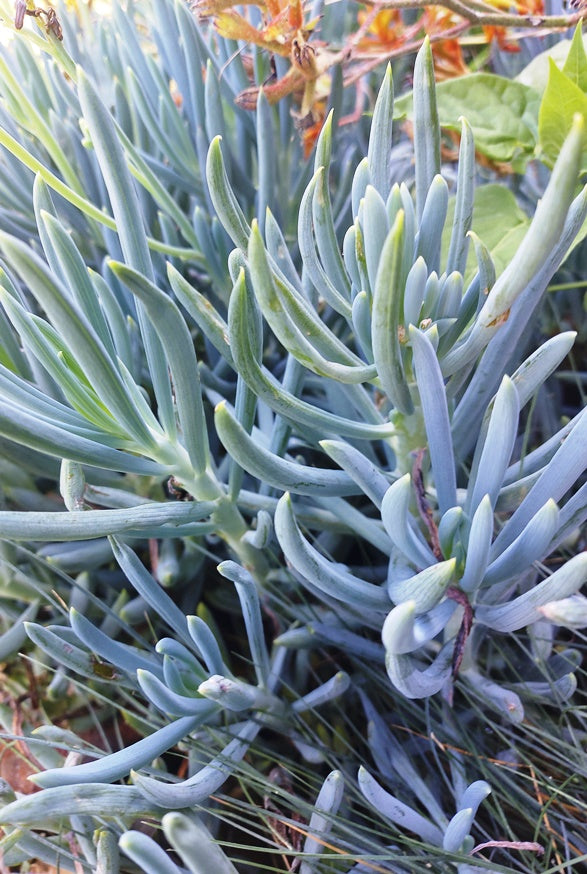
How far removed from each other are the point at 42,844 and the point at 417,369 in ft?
1.23

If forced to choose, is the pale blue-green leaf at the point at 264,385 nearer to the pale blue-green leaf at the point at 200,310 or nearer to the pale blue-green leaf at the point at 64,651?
the pale blue-green leaf at the point at 200,310

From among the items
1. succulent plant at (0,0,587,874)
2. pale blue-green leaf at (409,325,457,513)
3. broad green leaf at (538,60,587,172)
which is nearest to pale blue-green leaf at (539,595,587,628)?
succulent plant at (0,0,587,874)

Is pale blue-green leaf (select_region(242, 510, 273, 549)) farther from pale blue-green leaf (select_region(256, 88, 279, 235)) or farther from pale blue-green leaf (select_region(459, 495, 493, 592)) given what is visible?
pale blue-green leaf (select_region(256, 88, 279, 235))

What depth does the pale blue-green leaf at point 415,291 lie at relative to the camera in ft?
1.17

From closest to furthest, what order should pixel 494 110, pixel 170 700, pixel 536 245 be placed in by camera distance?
pixel 536 245, pixel 170 700, pixel 494 110

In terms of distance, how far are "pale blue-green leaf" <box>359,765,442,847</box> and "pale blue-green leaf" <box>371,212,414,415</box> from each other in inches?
8.6

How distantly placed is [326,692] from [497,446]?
0.21 meters

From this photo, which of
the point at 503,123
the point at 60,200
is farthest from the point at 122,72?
the point at 503,123

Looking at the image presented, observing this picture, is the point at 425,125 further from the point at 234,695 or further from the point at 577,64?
the point at 234,695

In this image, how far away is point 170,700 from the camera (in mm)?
393

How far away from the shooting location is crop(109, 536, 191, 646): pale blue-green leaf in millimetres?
411

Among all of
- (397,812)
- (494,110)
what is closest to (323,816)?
(397,812)

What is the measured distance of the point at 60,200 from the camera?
1.93ft

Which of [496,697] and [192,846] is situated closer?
[192,846]
